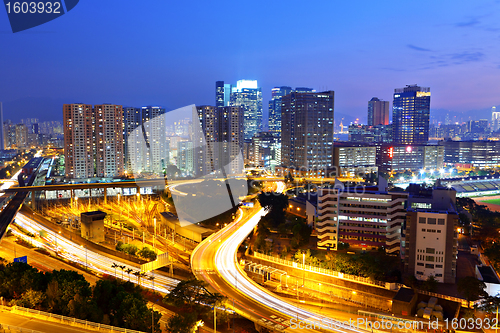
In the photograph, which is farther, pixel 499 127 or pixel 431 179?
pixel 499 127

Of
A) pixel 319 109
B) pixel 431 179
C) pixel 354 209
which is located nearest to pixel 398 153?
pixel 431 179

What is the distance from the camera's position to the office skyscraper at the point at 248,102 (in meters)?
52.1

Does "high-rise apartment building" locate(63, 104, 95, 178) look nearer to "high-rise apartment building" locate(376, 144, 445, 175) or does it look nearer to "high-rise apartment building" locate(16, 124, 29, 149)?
"high-rise apartment building" locate(376, 144, 445, 175)

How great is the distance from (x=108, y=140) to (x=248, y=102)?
104 ft

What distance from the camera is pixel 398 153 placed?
99.3 feet

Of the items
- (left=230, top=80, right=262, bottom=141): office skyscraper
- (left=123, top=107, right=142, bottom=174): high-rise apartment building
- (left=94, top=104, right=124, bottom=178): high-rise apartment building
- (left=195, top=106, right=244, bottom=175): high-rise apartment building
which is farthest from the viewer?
(left=230, top=80, right=262, bottom=141): office skyscraper

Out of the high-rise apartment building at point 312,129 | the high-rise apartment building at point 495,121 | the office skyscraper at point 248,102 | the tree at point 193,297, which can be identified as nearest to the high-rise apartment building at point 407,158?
the high-rise apartment building at point 312,129

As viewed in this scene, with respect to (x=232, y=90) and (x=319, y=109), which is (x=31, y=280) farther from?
(x=232, y=90)

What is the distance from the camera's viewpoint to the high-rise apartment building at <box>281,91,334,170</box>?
2480 cm

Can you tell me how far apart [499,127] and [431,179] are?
1916 inches

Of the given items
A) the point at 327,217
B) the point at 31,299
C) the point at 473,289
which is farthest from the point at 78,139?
the point at 473,289

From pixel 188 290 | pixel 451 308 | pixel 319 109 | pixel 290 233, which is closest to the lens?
pixel 188 290

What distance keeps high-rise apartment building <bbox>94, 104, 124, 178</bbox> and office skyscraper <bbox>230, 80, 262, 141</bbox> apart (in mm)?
29119

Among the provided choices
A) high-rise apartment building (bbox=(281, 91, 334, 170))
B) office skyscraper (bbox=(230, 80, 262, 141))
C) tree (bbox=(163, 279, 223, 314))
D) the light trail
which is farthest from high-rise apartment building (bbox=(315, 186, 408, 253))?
office skyscraper (bbox=(230, 80, 262, 141))
